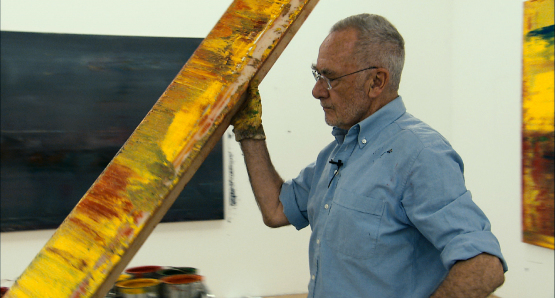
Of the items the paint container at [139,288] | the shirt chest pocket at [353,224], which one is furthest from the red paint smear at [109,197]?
the shirt chest pocket at [353,224]

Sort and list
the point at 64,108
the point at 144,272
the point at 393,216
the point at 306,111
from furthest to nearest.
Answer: the point at 306,111 → the point at 64,108 → the point at 144,272 → the point at 393,216

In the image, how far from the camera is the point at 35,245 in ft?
8.07

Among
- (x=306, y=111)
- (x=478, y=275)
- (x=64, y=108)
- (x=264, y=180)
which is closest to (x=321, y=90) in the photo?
(x=264, y=180)

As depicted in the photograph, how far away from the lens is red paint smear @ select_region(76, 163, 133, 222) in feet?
2.90

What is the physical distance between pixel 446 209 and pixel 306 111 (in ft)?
6.58

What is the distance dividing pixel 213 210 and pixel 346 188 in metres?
1.72

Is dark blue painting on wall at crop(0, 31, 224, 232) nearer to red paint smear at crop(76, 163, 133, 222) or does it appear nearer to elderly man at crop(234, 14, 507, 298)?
elderly man at crop(234, 14, 507, 298)

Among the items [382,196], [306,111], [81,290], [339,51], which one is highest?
[306,111]

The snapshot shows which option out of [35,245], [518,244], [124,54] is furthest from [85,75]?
[518,244]

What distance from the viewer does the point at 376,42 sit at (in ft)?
3.66

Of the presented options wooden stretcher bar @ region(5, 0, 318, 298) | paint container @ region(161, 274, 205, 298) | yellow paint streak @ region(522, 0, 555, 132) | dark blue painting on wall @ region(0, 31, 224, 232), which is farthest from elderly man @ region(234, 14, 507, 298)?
yellow paint streak @ region(522, 0, 555, 132)

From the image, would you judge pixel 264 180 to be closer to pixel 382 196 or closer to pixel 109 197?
pixel 382 196

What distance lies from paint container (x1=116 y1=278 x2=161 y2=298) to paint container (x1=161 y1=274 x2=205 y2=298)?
2 cm

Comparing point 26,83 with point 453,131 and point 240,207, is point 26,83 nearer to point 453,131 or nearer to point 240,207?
point 240,207
